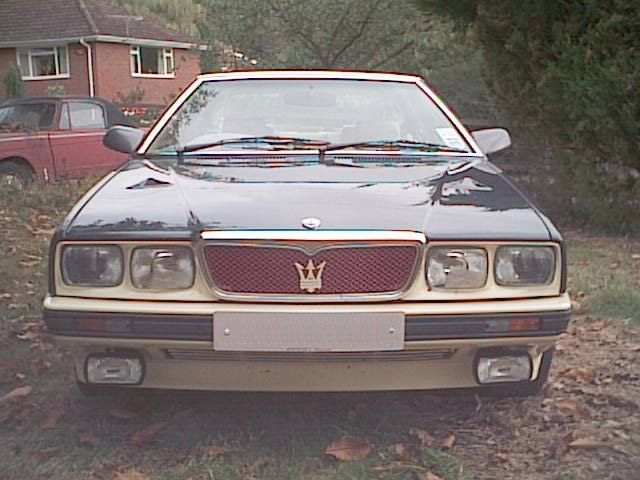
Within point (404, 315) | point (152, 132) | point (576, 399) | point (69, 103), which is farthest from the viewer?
point (69, 103)

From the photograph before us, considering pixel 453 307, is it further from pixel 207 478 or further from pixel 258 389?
pixel 207 478

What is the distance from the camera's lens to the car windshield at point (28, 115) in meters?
10.4

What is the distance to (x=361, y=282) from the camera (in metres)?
2.75

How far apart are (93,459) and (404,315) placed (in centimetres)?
126

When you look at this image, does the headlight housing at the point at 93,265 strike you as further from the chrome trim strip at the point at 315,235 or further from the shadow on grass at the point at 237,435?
the shadow on grass at the point at 237,435

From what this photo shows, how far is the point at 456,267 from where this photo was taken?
2818 mm

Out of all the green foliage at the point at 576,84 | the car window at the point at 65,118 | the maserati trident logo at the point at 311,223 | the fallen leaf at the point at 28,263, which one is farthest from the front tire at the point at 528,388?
the car window at the point at 65,118

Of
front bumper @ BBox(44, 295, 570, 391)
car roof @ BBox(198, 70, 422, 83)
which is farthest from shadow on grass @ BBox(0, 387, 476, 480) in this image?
car roof @ BBox(198, 70, 422, 83)

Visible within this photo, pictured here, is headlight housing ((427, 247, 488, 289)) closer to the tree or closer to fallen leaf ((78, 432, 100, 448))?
fallen leaf ((78, 432, 100, 448))

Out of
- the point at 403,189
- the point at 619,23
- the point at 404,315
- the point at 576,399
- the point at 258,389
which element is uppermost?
the point at 619,23

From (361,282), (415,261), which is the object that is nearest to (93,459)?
(361,282)

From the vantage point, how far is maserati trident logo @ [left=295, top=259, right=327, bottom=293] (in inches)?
108

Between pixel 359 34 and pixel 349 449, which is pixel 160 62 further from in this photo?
pixel 349 449

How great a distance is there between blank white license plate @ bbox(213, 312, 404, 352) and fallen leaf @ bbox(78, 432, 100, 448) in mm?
790
